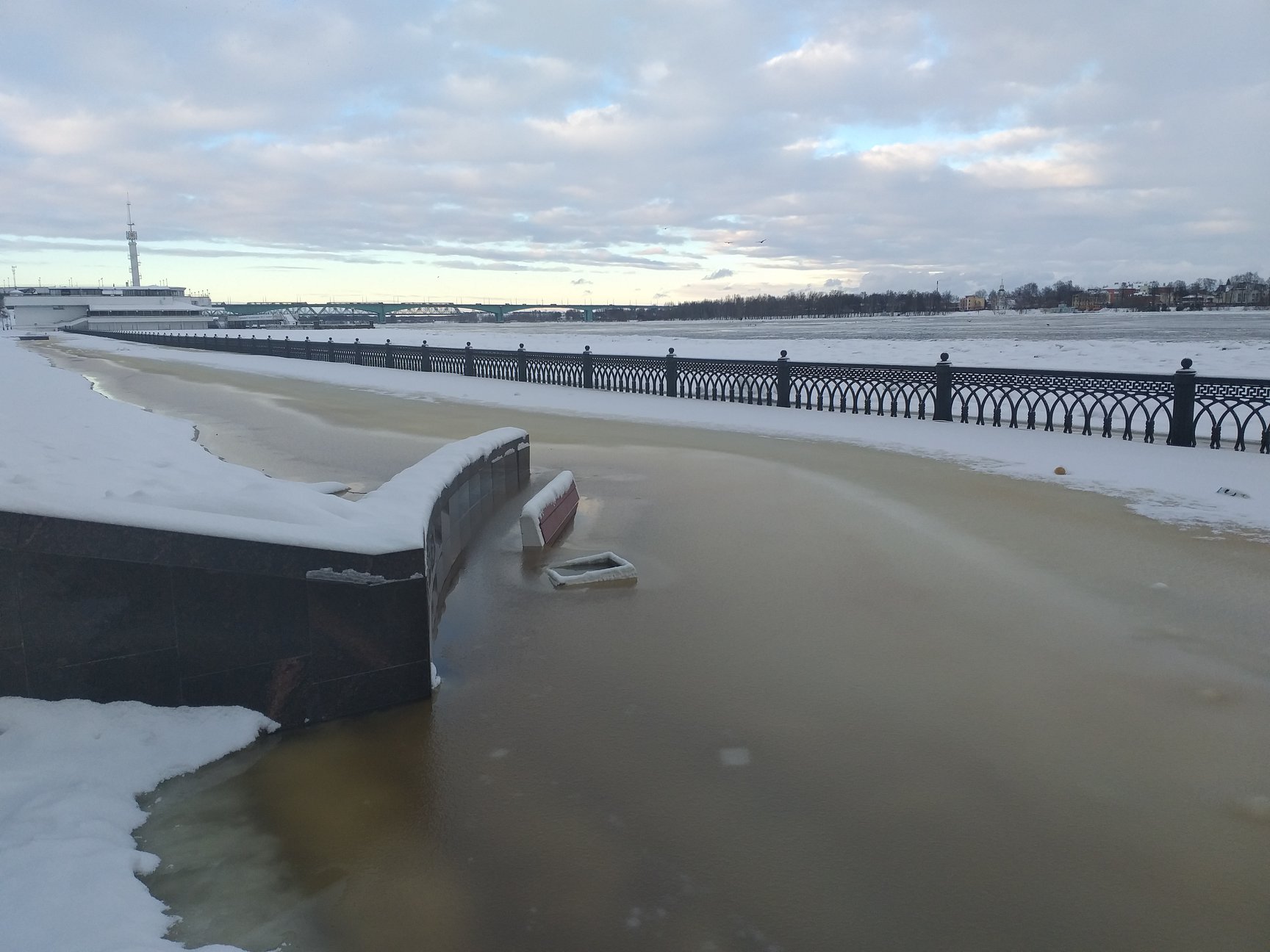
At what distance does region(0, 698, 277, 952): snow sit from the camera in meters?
2.87

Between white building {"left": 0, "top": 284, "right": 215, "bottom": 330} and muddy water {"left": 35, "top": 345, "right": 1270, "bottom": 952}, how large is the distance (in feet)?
446

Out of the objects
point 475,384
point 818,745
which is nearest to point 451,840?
point 818,745

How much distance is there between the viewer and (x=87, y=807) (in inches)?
139

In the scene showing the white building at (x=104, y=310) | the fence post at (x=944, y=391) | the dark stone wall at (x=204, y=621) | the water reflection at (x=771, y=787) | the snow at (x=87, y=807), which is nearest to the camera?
the snow at (x=87, y=807)

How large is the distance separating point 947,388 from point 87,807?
48.4 ft

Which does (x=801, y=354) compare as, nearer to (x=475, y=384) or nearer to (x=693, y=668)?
(x=475, y=384)

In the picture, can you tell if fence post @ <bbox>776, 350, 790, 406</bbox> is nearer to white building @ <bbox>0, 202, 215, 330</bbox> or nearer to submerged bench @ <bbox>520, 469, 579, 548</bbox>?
submerged bench @ <bbox>520, 469, 579, 548</bbox>

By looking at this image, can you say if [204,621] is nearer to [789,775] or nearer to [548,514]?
[789,775]

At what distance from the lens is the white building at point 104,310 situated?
127 m

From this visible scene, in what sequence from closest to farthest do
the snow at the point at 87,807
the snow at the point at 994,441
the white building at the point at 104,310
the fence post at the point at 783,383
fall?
the snow at the point at 87,807
the snow at the point at 994,441
the fence post at the point at 783,383
the white building at the point at 104,310

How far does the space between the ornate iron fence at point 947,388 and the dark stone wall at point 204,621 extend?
1133cm

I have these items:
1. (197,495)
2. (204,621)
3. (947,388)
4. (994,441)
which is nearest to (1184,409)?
(994,441)

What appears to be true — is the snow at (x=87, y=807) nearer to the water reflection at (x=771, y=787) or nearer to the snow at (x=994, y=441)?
the water reflection at (x=771, y=787)

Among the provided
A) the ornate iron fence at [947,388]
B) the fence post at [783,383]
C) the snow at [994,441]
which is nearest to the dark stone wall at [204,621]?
the snow at [994,441]
